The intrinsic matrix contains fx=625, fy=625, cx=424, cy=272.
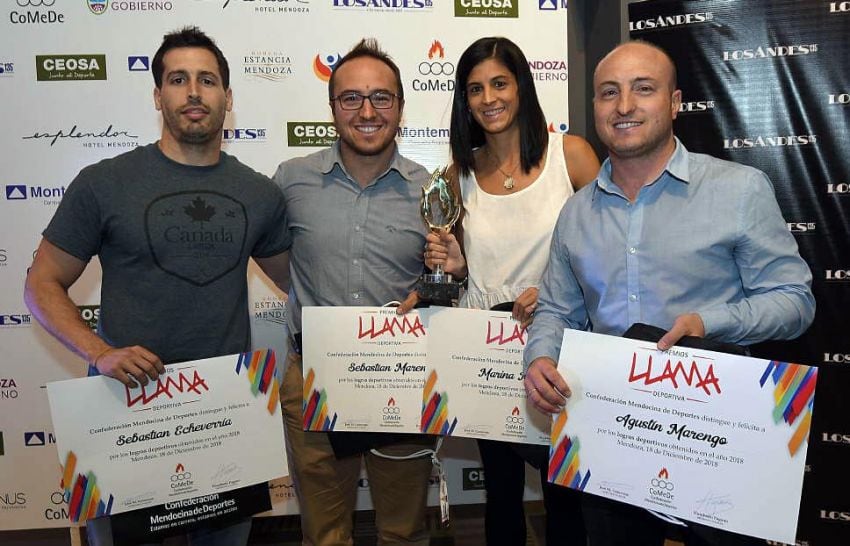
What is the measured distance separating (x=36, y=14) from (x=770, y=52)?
154 inches

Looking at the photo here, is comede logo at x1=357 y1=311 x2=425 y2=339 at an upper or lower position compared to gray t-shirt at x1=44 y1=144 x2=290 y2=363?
lower

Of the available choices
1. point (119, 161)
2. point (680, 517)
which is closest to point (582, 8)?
point (119, 161)

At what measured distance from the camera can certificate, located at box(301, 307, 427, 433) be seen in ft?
7.23

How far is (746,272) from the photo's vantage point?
1701 millimetres

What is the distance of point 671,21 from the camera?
124 inches

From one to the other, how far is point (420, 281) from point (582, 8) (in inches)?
109

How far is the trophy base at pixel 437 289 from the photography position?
2.16 metres

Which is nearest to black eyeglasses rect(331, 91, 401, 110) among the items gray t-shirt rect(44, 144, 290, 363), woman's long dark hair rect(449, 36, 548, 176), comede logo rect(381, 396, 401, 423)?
woman's long dark hair rect(449, 36, 548, 176)

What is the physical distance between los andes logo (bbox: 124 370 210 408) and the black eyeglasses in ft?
3.49

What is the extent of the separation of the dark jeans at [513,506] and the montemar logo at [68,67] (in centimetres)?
300

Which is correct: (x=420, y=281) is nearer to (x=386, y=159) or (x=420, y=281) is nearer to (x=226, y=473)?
(x=386, y=159)
